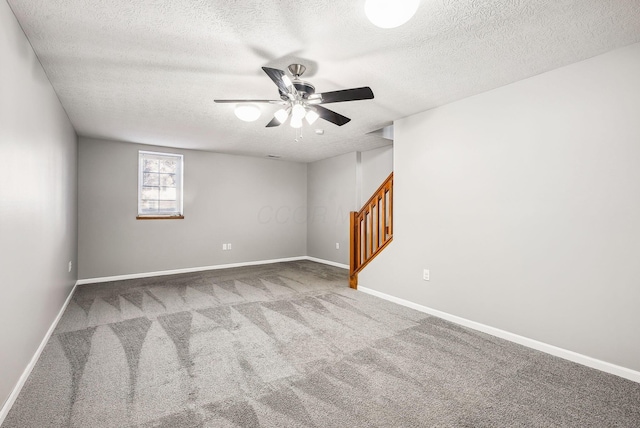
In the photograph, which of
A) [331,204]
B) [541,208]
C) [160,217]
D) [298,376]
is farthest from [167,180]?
[541,208]

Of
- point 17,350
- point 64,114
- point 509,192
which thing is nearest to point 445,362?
point 509,192

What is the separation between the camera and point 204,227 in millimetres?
5766

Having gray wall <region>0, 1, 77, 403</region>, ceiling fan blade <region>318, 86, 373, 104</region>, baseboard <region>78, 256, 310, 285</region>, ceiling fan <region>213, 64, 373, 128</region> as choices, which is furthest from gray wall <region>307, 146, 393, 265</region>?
gray wall <region>0, 1, 77, 403</region>

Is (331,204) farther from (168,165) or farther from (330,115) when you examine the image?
(330,115)

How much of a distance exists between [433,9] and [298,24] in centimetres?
81

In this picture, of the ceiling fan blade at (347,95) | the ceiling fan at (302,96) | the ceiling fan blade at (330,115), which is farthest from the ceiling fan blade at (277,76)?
the ceiling fan blade at (330,115)

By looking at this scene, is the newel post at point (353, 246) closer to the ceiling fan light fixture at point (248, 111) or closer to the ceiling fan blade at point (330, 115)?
the ceiling fan blade at point (330, 115)

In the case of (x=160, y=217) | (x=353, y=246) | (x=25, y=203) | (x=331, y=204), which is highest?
(x=331, y=204)

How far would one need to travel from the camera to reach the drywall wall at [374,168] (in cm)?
529

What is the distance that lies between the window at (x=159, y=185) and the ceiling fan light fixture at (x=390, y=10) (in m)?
5.02

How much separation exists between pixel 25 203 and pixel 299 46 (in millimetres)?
2204

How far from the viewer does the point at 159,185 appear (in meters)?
5.41

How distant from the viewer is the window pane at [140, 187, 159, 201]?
5.25m

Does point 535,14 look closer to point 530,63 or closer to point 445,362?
point 530,63
